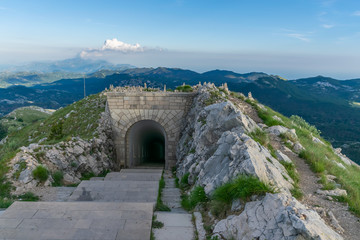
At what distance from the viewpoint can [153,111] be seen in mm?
18422

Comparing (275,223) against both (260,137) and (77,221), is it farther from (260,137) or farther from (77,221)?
(260,137)

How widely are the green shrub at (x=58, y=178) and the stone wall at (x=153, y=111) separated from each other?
6.70 metres

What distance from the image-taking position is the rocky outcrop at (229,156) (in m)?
7.12

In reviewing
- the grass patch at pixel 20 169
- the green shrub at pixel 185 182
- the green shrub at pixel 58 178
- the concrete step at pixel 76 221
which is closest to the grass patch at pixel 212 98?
the green shrub at pixel 185 182

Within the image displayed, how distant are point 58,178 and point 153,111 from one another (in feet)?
27.3

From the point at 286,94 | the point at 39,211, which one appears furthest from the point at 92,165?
the point at 286,94

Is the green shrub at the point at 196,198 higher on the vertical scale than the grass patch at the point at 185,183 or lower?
higher

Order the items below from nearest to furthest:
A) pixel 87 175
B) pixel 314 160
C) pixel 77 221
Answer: pixel 77 221
pixel 314 160
pixel 87 175

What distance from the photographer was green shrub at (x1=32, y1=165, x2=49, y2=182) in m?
11.0

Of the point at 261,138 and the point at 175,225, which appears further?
the point at 261,138

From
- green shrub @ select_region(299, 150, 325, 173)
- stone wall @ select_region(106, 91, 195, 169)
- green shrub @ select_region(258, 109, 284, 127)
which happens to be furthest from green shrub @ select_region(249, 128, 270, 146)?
stone wall @ select_region(106, 91, 195, 169)

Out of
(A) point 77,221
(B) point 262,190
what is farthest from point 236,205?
(A) point 77,221

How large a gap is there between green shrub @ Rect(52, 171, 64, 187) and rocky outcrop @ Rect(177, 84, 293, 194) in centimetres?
620

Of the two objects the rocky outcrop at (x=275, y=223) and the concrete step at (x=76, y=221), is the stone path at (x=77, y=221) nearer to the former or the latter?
the concrete step at (x=76, y=221)
